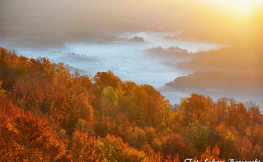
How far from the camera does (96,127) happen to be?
44312 mm

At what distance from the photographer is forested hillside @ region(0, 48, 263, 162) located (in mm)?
20516

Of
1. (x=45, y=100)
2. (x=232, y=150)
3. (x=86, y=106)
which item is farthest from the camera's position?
(x=232, y=150)

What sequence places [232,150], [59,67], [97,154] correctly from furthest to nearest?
[59,67]
[232,150]
[97,154]

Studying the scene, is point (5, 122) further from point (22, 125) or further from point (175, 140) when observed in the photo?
point (175, 140)

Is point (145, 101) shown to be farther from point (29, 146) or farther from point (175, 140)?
point (29, 146)

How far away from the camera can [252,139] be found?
62.5 meters

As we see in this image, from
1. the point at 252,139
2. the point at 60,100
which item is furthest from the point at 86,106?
the point at 252,139

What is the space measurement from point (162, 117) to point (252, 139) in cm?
2572

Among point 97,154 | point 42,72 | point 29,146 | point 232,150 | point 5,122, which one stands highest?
point 42,72

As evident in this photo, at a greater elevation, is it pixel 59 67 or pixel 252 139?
pixel 59 67

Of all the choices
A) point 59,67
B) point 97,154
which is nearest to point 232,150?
point 97,154

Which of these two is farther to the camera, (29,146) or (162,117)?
(162,117)

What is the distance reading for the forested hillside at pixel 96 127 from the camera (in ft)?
67.3

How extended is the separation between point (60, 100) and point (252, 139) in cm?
5275
